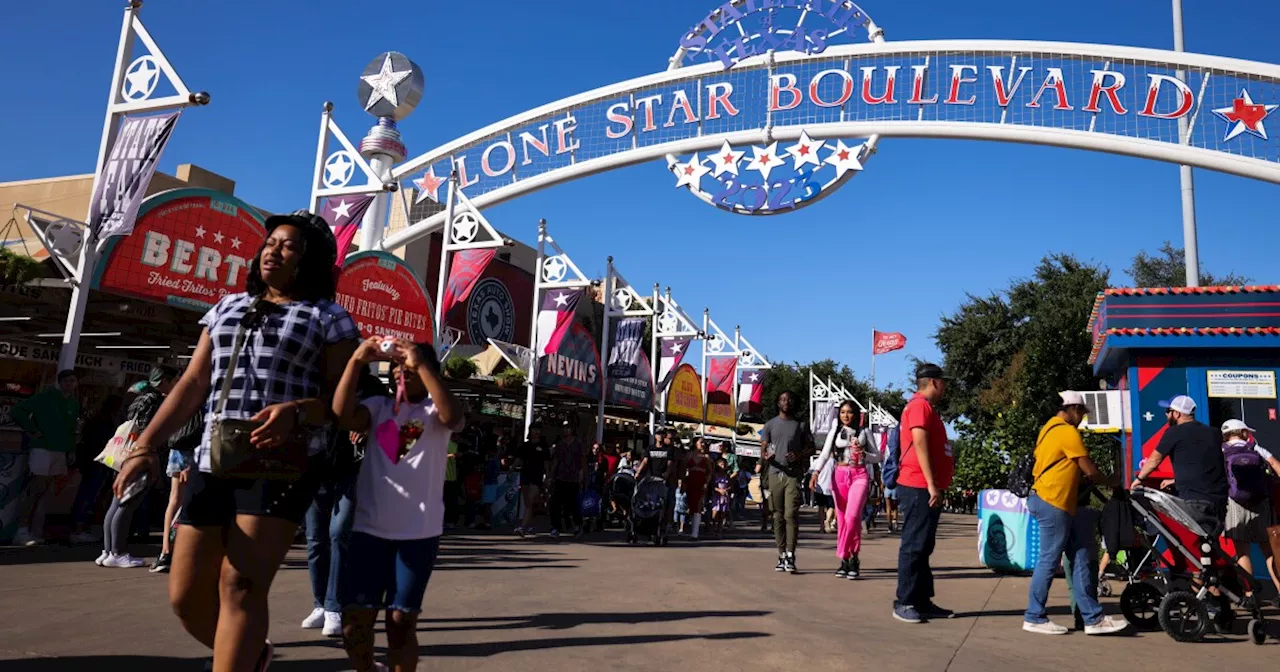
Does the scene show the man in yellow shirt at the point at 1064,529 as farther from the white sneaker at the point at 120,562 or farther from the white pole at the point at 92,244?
the white pole at the point at 92,244

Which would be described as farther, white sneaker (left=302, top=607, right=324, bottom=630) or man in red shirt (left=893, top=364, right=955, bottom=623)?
man in red shirt (left=893, top=364, right=955, bottom=623)

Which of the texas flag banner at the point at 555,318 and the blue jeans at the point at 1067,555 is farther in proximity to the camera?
the texas flag banner at the point at 555,318

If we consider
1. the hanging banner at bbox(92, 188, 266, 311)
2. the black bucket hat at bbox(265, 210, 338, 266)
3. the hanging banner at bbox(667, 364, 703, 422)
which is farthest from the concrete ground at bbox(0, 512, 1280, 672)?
the hanging banner at bbox(667, 364, 703, 422)

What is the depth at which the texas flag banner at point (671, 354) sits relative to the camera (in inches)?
922

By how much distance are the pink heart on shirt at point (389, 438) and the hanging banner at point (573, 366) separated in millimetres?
12958

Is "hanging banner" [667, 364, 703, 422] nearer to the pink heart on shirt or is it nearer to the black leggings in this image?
the black leggings

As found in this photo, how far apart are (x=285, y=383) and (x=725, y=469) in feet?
50.4

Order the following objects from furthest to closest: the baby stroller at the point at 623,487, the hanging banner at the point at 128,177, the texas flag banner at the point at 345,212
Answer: the baby stroller at the point at 623,487 → the texas flag banner at the point at 345,212 → the hanging banner at the point at 128,177

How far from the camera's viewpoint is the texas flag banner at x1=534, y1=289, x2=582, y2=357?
16.9 metres

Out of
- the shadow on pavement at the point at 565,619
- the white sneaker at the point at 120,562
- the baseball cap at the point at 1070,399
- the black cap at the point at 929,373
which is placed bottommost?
the shadow on pavement at the point at 565,619

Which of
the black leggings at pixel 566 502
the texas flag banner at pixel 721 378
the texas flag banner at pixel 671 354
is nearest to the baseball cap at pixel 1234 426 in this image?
the black leggings at pixel 566 502

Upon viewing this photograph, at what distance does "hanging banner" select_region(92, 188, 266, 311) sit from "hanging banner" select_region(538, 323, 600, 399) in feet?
22.0

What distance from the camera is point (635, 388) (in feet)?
66.7

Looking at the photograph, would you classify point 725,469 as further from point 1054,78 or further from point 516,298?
point 516,298
